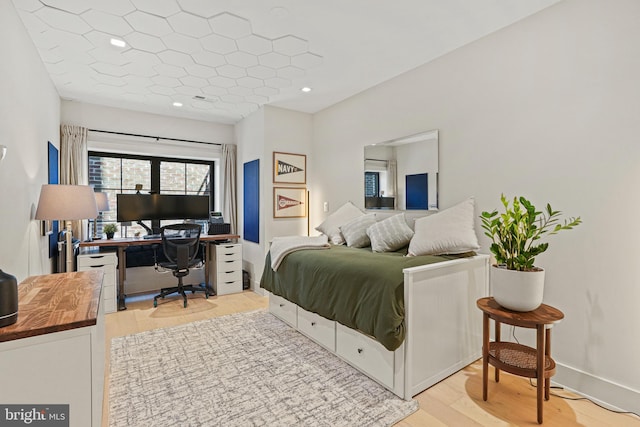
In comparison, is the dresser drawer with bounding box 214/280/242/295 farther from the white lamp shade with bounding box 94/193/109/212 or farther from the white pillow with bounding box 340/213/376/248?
the white pillow with bounding box 340/213/376/248

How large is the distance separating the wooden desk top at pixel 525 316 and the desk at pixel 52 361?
2058 mm

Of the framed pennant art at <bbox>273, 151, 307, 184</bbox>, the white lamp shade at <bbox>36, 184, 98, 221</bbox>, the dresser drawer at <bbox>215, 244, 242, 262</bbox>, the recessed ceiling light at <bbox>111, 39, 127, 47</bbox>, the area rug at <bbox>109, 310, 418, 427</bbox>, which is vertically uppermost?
the recessed ceiling light at <bbox>111, 39, 127, 47</bbox>

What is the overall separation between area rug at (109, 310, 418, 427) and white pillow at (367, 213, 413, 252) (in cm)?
107

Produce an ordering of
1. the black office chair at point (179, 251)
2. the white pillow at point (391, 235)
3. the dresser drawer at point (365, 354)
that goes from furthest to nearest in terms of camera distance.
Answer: the black office chair at point (179, 251), the white pillow at point (391, 235), the dresser drawer at point (365, 354)

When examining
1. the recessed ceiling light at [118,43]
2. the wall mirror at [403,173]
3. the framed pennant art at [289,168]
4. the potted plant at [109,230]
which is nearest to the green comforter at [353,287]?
the wall mirror at [403,173]

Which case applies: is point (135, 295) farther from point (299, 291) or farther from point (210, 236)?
point (299, 291)

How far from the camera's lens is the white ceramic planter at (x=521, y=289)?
5.78 feet

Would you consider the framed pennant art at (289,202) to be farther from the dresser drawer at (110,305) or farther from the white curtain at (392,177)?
the dresser drawer at (110,305)

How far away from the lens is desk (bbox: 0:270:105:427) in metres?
1.08

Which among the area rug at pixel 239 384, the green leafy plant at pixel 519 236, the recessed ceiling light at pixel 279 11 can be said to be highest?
the recessed ceiling light at pixel 279 11

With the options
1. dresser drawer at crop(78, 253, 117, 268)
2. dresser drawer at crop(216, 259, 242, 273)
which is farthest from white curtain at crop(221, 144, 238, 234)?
dresser drawer at crop(78, 253, 117, 268)

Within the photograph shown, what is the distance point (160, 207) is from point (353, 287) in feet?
11.0

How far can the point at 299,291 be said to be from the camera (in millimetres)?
2725

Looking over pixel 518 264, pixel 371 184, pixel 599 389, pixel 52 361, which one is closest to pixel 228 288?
pixel 371 184
